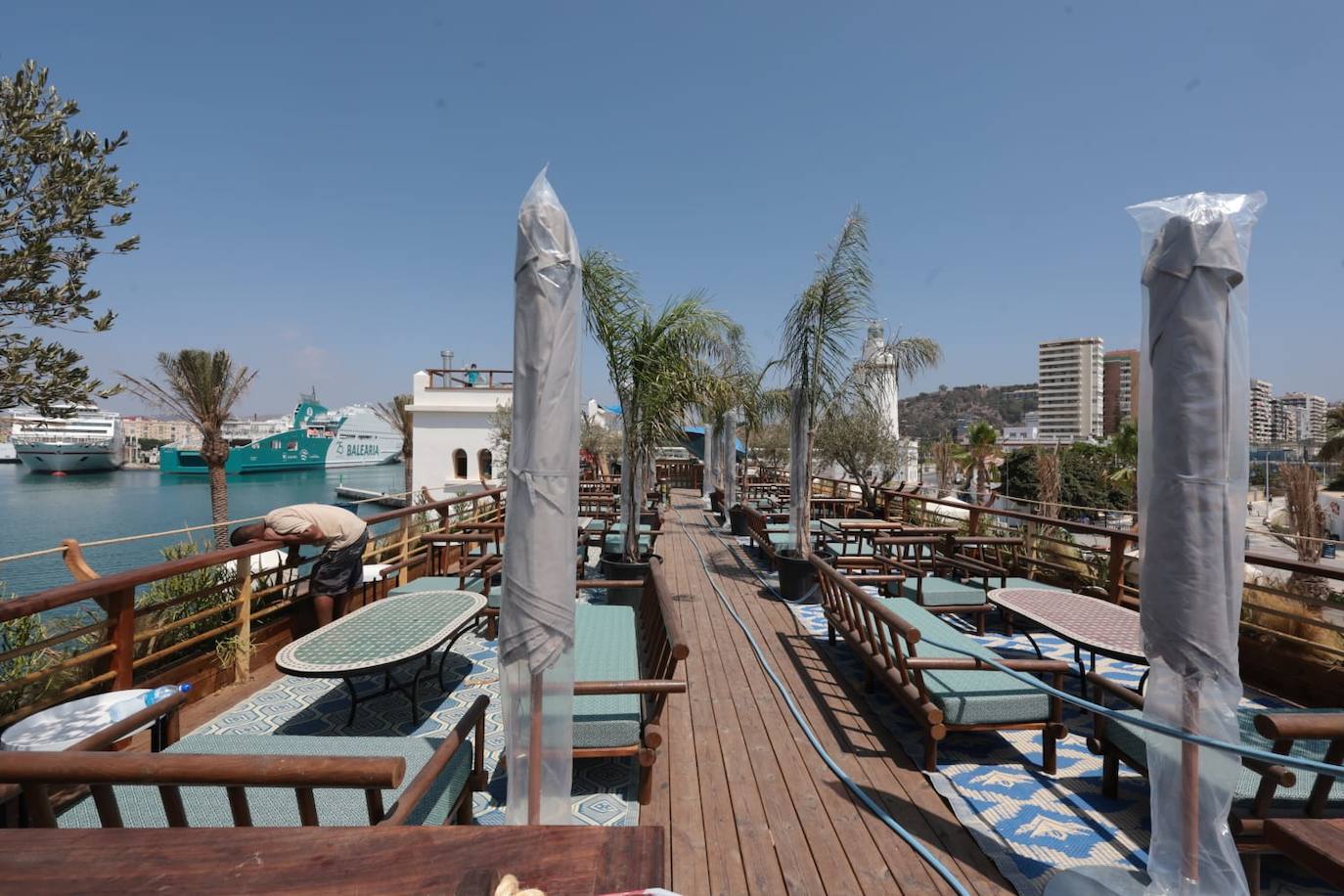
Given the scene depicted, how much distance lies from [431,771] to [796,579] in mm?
4682

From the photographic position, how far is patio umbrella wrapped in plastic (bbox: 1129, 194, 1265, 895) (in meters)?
1.69

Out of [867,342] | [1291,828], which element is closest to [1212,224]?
[1291,828]

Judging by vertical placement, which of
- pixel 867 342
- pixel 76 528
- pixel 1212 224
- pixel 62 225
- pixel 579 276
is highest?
pixel 867 342

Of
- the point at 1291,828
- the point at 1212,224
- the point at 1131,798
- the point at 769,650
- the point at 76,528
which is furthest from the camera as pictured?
the point at 76,528

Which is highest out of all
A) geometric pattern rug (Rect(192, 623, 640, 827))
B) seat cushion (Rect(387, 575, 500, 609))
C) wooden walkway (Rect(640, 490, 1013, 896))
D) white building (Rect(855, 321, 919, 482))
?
white building (Rect(855, 321, 919, 482))

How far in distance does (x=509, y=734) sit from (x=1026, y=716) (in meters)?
2.59

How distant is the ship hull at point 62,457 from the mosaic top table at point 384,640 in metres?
73.3

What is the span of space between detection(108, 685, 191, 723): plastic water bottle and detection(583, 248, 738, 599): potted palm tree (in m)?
3.74

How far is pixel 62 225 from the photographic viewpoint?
2229 millimetres

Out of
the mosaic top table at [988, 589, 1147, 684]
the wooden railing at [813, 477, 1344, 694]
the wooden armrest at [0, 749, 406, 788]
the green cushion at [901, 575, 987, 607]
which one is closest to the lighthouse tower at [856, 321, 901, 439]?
the wooden railing at [813, 477, 1344, 694]

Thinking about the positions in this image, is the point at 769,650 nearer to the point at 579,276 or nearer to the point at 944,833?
the point at 944,833

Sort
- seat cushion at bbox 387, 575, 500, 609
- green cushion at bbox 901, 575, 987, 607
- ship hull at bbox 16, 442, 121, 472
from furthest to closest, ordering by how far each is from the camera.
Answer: ship hull at bbox 16, 442, 121, 472, green cushion at bbox 901, 575, 987, 607, seat cushion at bbox 387, 575, 500, 609

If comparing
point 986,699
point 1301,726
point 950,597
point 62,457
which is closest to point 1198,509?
point 1301,726

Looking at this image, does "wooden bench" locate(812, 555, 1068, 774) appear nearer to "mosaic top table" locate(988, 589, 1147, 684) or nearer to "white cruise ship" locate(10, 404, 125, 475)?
"mosaic top table" locate(988, 589, 1147, 684)
